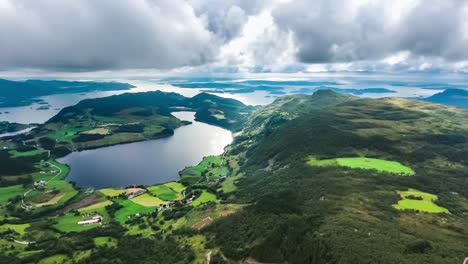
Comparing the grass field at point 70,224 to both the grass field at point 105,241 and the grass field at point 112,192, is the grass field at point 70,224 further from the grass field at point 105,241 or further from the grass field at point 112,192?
the grass field at point 112,192

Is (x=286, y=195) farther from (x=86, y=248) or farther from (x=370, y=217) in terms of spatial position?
(x=86, y=248)

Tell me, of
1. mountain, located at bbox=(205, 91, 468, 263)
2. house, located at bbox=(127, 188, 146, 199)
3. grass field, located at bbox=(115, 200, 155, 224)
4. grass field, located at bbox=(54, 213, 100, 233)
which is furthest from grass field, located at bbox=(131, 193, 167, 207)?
mountain, located at bbox=(205, 91, 468, 263)

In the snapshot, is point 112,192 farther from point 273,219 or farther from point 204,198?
point 273,219

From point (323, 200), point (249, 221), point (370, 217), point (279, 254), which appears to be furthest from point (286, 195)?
point (279, 254)

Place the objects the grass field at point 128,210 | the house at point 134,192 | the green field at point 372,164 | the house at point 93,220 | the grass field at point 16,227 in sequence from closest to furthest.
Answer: the grass field at point 16,227 → the house at point 93,220 → the grass field at point 128,210 → the green field at point 372,164 → the house at point 134,192

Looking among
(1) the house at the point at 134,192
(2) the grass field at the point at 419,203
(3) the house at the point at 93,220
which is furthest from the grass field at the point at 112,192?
(2) the grass field at the point at 419,203

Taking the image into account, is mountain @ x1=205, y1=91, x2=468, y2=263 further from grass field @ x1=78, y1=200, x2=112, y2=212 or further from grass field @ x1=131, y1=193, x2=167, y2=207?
grass field @ x1=78, y1=200, x2=112, y2=212

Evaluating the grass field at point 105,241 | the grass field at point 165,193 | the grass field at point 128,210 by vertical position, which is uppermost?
the grass field at point 105,241
